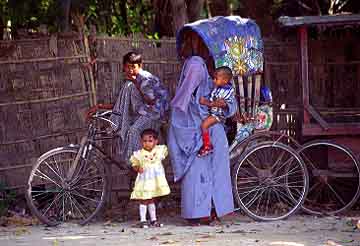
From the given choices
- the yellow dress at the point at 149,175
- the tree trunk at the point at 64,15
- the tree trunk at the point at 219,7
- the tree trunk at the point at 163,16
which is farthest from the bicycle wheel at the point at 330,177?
the tree trunk at the point at 219,7

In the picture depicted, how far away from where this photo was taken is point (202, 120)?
7617mm

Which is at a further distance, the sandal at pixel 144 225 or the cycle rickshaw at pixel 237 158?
the cycle rickshaw at pixel 237 158

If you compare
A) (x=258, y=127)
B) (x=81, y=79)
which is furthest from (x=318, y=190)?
(x=81, y=79)

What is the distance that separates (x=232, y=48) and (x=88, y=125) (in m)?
1.79

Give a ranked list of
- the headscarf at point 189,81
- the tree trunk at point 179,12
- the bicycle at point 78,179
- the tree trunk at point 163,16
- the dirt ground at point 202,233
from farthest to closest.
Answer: the tree trunk at point 163,16
the tree trunk at point 179,12
the bicycle at point 78,179
the headscarf at point 189,81
the dirt ground at point 202,233

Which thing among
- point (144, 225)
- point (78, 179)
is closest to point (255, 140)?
point (144, 225)

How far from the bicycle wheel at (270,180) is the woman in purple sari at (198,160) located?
0.62ft

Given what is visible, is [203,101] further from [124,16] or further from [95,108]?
[124,16]

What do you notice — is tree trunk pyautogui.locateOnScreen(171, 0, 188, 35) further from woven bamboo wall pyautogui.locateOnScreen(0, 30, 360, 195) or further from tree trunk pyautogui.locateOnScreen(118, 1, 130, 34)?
tree trunk pyautogui.locateOnScreen(118, 1, 130, 34)

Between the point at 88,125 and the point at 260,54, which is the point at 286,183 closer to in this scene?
the point at 260,54

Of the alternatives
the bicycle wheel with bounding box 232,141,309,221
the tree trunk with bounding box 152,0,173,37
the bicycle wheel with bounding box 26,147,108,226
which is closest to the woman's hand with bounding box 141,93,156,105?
the bicycle wheel with bounding box 26,147,108,226

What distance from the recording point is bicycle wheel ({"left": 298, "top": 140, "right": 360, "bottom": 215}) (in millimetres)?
7910

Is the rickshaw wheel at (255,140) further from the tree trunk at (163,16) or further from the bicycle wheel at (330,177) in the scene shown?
the tree trunk at (163,16)

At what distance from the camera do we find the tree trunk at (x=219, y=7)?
13.2m
